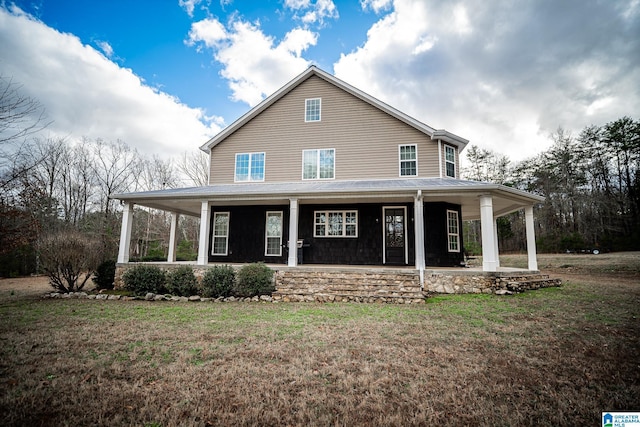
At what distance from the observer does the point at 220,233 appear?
1296cm

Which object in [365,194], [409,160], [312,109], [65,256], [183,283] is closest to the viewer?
[183,283]

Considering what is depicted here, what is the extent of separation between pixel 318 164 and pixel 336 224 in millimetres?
2742

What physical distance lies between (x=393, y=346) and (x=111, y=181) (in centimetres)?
2666

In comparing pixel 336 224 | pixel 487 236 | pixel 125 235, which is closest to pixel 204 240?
pixel 125 235

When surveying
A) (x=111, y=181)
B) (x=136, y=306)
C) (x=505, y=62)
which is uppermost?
(x=505, y=62)

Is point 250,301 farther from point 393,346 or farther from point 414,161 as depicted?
point 414,161

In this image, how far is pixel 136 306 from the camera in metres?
7.60

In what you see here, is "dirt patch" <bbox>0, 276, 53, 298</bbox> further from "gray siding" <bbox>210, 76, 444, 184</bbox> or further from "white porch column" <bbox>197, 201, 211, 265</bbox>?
"gray siding" <bbox>210, 76, 444, 184</bbox>

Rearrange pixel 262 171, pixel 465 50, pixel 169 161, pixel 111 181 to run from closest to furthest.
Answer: pixel 262 171, pixel 465 50, pixel 111 181, pixel 169 161

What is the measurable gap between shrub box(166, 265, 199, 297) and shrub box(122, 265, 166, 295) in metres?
0.34

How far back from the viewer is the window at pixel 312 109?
501 inches

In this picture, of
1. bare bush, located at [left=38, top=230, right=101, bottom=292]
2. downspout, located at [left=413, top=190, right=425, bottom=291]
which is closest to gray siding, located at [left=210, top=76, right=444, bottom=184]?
downspout, located at [left=413, top=190, right=425, bottom=291]

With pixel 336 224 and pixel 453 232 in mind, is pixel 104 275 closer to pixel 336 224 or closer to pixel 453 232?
pixel 336 224

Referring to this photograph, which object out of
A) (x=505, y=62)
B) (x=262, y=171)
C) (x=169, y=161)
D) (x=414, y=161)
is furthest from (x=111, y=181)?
(x=505, y=62)
